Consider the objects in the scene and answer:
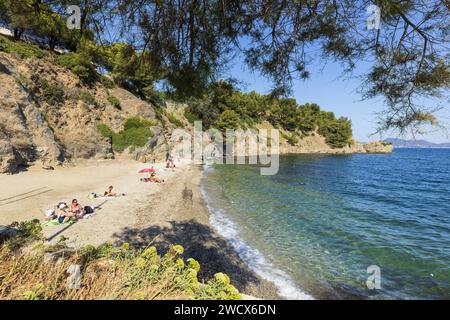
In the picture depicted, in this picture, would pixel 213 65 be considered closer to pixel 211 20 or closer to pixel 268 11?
pixel 211 20

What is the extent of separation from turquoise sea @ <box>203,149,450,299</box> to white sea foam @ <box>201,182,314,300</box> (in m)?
0.03

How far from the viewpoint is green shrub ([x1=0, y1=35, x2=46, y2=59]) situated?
27719mm

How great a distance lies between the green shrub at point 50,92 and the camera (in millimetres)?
28438

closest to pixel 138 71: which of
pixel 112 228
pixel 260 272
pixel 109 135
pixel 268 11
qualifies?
pixel 268 11

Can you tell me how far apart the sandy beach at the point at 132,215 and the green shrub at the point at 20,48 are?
14.3 meters

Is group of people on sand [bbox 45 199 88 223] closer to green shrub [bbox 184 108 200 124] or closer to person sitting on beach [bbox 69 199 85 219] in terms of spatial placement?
person sitting on beach [bbox 69 199 85 219]

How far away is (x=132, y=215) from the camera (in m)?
13.9

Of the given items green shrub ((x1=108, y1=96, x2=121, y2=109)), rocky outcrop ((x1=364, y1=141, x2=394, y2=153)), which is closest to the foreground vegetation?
green shrub ((x1=108, y1=96, x2=121, y2=109))

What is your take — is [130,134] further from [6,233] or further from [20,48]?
[6,233]

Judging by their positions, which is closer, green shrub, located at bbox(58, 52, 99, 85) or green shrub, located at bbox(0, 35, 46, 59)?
green shrub, located at bbox(0, 35, 46, 59)

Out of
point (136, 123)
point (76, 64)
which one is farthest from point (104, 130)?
point (76, 64)

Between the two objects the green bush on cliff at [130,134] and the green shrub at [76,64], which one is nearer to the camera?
the green bush on cliff at [130,134]

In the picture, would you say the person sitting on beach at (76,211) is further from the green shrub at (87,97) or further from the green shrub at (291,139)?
the green shrub at (291,139)

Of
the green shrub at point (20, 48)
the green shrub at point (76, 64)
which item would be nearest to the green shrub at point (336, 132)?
the green shrub at point (76, 64)
